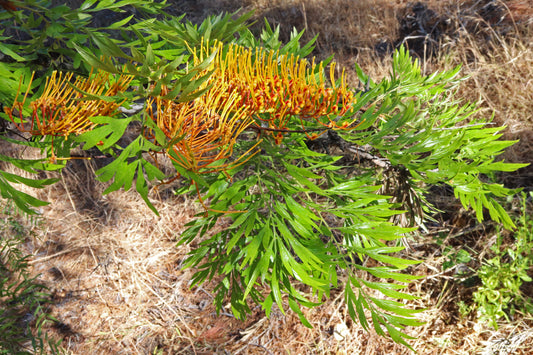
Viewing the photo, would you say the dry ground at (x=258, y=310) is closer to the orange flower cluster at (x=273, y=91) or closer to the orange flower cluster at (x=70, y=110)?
the orange flower cluster at (x=273, y=91)

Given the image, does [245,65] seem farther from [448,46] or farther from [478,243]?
Answer: [448,46]

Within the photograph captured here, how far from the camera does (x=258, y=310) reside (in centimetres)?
144

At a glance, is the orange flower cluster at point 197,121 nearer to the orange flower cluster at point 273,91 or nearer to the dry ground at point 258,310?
the orange flower cluster at point 273,91

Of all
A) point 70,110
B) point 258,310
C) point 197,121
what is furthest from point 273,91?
point 258,310

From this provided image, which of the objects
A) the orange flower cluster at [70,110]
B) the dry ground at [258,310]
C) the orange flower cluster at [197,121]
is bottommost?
the dry ground at [258,310]

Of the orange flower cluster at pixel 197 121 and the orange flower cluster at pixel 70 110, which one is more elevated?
the orange flower cluster at pixel 70 110

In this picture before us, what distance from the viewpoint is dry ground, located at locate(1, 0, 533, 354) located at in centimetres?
132

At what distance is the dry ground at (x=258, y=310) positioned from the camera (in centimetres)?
132

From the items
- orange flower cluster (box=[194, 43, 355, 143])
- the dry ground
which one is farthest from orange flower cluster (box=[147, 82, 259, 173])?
the dry ground

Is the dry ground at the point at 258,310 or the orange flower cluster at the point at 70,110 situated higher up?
the orange flower cluster at the point at 70,110

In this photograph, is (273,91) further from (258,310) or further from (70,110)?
(258,310)

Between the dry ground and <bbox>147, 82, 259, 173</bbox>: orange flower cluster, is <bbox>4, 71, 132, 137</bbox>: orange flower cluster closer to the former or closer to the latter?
<bbox>147, 82, 259, 173</bbox>: orange flower cluster

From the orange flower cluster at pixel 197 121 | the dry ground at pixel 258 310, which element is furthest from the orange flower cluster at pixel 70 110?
the dry ground at pixel 258 310

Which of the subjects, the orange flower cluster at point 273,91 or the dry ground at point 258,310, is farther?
the dry ground at point 258,310
